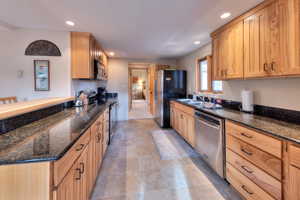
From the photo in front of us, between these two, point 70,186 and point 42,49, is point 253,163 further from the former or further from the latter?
point 42,49

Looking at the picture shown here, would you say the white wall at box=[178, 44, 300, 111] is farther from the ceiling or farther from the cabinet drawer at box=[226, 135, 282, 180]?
the ceiling

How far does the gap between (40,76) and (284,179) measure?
12.5ft

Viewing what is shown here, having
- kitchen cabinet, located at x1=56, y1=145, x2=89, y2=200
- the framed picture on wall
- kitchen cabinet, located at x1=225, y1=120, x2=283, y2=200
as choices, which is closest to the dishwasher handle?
kitchen cabinet, located at x1=225, y1=120, x2=283, y2=200

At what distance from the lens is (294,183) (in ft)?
3.65

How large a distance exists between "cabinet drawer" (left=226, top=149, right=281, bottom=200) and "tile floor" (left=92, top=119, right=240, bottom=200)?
0.38m

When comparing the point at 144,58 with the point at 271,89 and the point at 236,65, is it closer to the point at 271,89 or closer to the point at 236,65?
the point at 236,65

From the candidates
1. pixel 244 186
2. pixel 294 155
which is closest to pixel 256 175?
pixel 244 186

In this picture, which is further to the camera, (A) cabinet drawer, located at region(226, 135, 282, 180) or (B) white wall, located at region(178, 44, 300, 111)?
(B) white wall, located at region(178, 44, 300, 111)

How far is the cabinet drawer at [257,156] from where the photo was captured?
126 cm

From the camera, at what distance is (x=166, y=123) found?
4555 mm

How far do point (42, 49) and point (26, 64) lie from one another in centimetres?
41

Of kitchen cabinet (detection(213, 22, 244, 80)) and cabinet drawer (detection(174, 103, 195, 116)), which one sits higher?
kitchen cabinet (detection(213, 22, 244, 80))

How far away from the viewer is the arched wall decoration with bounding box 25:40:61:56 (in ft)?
9.12

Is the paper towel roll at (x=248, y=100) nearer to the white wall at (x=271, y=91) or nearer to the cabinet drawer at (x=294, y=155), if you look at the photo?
the white wall at (x=271, y=91)
